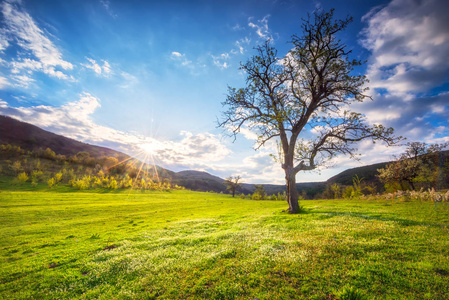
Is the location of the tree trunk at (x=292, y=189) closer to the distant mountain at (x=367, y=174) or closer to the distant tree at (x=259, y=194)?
the distant tree at (x=259, y=194)

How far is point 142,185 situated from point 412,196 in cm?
7538

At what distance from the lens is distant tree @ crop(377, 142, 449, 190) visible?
111 feet

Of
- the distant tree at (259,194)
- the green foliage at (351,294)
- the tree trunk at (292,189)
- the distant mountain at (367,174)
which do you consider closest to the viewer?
the green foliage at (351,294)

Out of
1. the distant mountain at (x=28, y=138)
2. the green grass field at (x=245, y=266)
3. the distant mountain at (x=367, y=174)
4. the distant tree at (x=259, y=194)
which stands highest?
the distant mountain at (x=28, y=138)

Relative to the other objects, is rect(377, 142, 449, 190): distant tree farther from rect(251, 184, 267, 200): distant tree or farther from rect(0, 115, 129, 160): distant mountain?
rect(0, 115, 129, 160): distant mountain

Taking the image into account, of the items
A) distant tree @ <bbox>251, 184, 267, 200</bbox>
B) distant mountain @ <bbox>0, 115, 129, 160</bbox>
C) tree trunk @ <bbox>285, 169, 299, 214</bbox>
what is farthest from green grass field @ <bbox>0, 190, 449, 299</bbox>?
distant mountain @ <bbox>0, 115, 129, 160</bbox>

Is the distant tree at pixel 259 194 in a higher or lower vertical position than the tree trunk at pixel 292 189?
lower

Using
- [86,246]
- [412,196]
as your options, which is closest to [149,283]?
[86,246]

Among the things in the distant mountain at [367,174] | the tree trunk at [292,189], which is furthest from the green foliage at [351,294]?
the distant mountain at [367,174]

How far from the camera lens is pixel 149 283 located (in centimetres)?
609

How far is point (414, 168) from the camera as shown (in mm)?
35500

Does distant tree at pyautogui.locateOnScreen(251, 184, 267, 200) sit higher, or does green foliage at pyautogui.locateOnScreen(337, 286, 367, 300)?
green foliage at pyautogui.locateOnScreen(337, 286, 367, 300)

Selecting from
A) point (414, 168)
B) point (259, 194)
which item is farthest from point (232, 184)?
point (414, 168)

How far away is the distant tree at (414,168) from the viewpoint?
33.8 m
